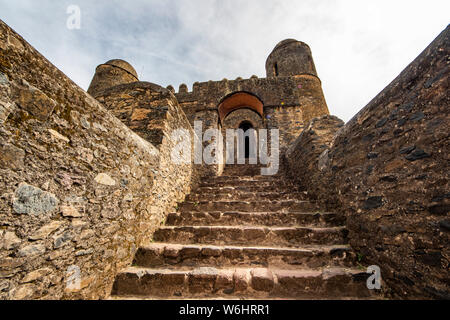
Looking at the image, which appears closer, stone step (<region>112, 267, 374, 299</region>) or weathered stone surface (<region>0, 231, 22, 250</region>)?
weathered stone surface (<region>0, 231, 22, 250</region>)

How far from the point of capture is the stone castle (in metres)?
1.23

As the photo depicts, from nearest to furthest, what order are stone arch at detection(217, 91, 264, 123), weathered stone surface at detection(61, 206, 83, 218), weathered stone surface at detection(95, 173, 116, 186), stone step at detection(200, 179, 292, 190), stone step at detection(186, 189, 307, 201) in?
weathered stone surface at detection(61, 206, 83, 218)
weathered stone surface at detection(95, 173, 116, 186)
stone step at detection(186, 189, 307, 201)
stone step at detection(200, 179, 292, 190)
stone arch at detection(217, 91, 264, 123)

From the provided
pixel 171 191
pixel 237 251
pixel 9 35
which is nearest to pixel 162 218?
pixel 171 191

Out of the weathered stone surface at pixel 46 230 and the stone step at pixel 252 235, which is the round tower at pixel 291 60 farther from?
the weathered stone surface at pixel 46 230

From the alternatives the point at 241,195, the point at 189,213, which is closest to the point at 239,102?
the point at 241,195

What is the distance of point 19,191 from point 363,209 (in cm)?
319

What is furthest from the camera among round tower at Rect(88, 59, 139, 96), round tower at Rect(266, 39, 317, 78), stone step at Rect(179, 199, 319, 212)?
round tower at Rect(266, 39, 317, 78)

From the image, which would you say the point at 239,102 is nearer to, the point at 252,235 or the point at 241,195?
the point at 241,195

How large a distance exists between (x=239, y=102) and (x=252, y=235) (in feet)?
23.4

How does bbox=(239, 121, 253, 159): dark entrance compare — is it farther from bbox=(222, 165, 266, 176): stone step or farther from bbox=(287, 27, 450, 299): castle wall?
bbox=(287, 27, 450, 299): castle wall

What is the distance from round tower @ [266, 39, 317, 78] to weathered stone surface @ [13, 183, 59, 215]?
13.1m

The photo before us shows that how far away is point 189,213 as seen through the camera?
320 cm

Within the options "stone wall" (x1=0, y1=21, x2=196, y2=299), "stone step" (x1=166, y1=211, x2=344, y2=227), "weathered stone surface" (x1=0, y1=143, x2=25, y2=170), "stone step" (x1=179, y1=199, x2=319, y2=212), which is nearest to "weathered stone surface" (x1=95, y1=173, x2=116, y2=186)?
"stone wall" (x1=0, y1=21, x2=196, y2=299)
